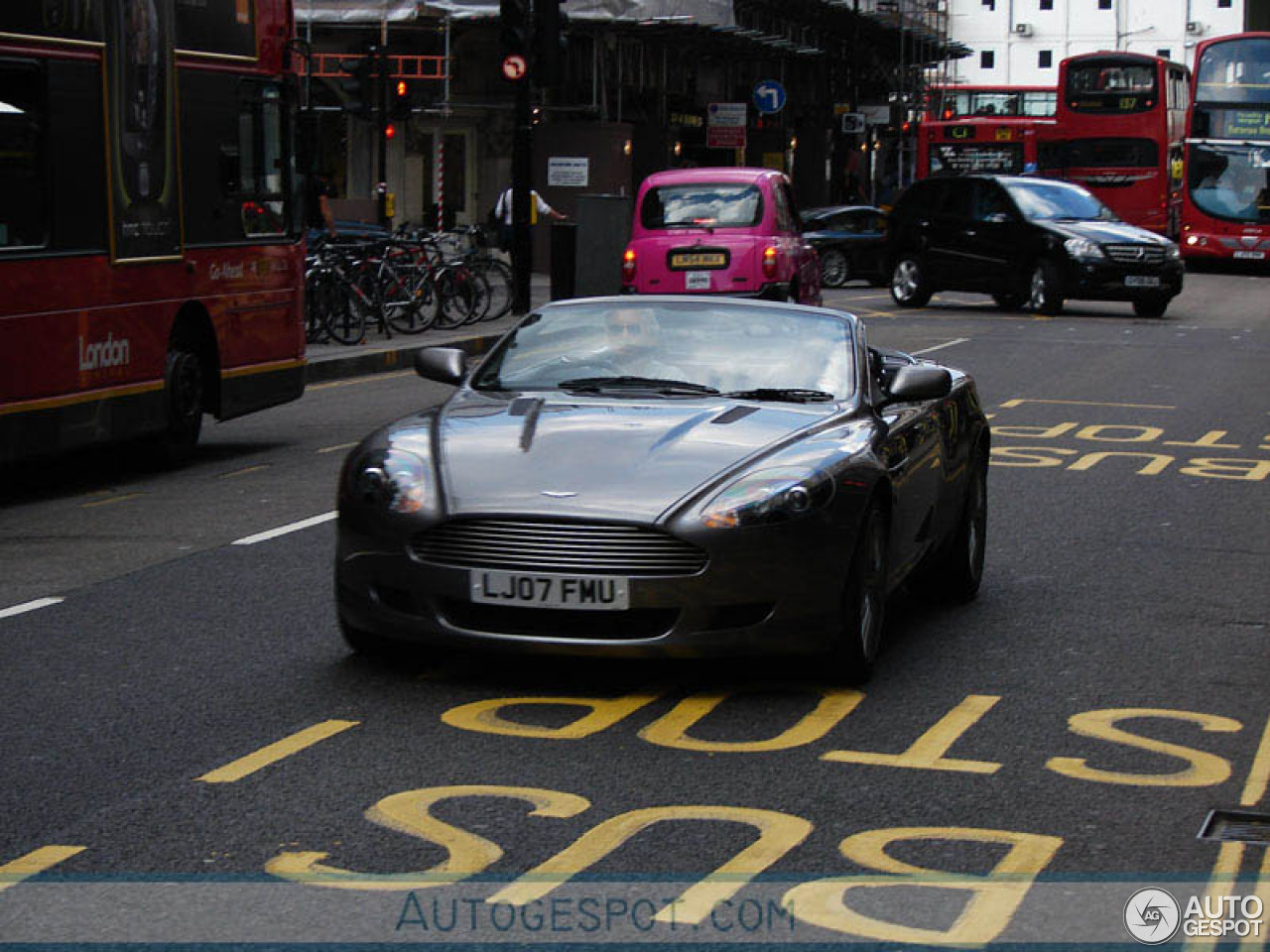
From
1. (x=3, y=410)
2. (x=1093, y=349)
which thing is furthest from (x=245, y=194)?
(x=1093, y=349)

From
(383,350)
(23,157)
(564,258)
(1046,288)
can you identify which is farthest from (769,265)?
Answer: (23,157)

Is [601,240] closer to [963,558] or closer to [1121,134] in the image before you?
[963,558]

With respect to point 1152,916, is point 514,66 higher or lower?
higher

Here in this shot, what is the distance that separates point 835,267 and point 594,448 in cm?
3233

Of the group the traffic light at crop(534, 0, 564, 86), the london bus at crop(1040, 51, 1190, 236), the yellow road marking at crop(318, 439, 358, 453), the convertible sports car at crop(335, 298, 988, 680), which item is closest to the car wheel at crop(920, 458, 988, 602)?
the convertible sports car at crop(335, 298, 988, 680)

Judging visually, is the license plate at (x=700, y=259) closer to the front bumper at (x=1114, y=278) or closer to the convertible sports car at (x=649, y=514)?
the front bumper at (x=1114, y=278)

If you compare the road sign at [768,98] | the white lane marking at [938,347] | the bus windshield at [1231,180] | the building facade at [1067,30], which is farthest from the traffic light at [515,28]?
the building facade at [1067,30]

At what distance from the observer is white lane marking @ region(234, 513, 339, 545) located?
10055mm

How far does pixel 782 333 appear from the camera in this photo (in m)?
8.19

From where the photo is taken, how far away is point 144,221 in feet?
41.0

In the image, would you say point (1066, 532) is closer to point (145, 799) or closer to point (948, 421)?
point (948, 421)

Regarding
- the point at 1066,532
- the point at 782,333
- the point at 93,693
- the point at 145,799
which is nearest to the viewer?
the point at 145,799

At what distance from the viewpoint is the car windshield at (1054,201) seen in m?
29.9

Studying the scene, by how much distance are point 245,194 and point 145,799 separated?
892cm
